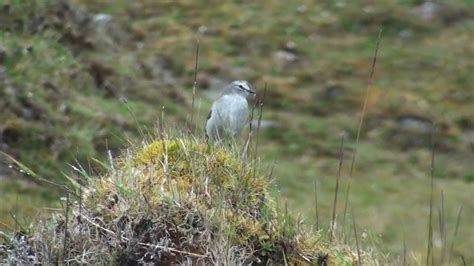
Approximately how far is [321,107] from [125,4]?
9532 mm

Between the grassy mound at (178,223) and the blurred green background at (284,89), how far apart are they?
1.50m

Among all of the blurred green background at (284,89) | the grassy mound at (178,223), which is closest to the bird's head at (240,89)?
the blurred green background at (284,89)

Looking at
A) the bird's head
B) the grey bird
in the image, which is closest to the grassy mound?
the grey bird

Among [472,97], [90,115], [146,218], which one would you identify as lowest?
[472,97]

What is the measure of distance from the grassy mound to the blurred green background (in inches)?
59.0

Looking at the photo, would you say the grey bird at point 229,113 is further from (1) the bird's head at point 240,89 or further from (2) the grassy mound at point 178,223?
(2) the grassy mound at point 178,223

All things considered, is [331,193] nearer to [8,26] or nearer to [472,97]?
[8,26]

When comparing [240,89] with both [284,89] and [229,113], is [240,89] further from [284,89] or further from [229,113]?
[284,89]

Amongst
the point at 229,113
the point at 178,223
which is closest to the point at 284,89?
the point at 229,113

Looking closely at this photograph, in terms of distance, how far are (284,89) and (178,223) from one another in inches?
794

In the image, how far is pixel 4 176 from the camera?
1302 centimetres

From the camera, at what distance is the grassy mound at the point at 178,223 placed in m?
6.00

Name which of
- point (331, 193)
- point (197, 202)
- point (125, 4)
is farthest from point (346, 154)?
point (197, 202)

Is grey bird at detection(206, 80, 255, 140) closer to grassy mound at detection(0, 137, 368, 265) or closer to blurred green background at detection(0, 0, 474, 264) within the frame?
blurred green background at detection(0, 0, 474, 264)
